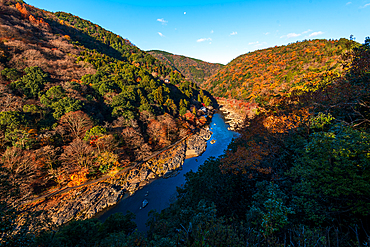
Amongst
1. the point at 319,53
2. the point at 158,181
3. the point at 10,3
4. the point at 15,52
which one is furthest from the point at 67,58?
the point at 319,53

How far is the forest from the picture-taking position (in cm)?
574

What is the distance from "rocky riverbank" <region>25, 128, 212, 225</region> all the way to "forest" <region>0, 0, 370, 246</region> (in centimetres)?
193

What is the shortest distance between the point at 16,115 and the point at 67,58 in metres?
36.7

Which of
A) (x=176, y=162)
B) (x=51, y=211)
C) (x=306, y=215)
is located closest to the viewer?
(x=306, y=215)

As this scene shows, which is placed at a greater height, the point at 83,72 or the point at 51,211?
the point at 83,72

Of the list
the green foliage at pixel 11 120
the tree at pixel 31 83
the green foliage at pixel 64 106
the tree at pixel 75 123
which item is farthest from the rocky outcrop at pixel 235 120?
the tree at pixel 31 83

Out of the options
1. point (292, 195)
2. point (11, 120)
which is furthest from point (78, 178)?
point (292, 195)

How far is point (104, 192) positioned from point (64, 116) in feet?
47.9

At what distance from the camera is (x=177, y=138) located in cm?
3772

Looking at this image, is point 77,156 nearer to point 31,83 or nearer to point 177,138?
point 31,83

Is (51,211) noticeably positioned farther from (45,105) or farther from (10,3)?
(10,3)

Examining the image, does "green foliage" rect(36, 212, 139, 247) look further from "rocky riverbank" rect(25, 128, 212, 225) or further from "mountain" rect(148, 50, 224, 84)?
"mountain" rect(148, 50, 224, 84)

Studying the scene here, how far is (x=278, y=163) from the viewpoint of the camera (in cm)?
1043

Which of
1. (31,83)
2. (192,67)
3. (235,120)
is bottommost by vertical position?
(235,120)
